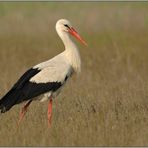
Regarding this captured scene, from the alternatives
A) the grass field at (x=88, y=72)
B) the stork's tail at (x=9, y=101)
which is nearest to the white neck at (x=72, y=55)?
the grass field at (x=88, y=72)

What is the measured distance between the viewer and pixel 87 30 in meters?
19.4

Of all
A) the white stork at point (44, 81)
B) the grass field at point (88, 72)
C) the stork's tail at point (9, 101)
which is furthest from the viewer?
the white stork at point (44, 81)

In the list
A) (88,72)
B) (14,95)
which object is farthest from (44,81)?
(88,72)

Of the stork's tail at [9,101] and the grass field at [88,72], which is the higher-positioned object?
the stork's tail at [9,101]

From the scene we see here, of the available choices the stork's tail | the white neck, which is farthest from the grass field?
the white neck

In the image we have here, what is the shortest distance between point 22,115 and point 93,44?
847cm

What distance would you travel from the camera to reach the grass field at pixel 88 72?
7109 millimetres

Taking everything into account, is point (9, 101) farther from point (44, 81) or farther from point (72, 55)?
point (72, 55)

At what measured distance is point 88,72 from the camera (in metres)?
12.1

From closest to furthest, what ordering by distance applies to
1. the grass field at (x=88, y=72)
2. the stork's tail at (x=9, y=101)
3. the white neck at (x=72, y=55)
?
the grass field at (x=88, y=72), the stork's tail at (x=9, y=101), the white neck at (x=72, y=55)

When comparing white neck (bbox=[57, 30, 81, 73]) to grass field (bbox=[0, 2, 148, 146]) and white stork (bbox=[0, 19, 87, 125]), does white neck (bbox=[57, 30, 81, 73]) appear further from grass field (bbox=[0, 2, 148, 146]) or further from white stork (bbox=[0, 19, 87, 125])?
grass field (bbox=[0, 2, 148, 146])

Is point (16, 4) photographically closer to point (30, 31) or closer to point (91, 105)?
point (30, 31)

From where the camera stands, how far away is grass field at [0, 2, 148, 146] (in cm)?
711

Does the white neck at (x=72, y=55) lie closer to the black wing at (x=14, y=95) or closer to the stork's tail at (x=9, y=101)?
the black wing at (x=14, y=95)
